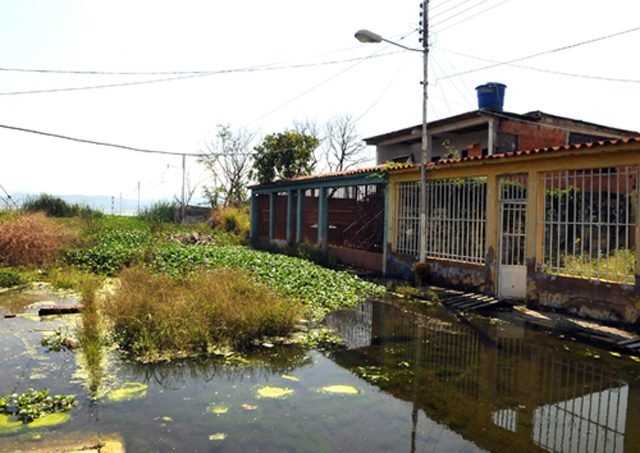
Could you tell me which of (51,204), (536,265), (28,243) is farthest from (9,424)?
(51,204)

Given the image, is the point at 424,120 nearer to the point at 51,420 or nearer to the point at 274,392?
the point at 274,392

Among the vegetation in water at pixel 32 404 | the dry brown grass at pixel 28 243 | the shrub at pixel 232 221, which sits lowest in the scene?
the vegetation in water at pixel 32 404

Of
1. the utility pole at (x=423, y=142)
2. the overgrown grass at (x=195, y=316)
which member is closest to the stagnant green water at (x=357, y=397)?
the overgrown grass at (x=195, y=316)

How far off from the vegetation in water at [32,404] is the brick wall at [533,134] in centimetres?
1615

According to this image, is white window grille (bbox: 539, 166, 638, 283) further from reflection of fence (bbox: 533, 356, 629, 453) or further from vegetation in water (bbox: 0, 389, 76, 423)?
vegetation in water (bbox: 0, 389, 76, 423)

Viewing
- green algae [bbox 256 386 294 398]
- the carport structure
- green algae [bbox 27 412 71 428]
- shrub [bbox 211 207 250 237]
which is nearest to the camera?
green algae [bbox 27 412 71 428]

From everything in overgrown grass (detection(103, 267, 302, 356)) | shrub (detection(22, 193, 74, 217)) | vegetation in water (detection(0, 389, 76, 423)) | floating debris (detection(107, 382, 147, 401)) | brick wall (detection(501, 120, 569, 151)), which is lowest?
floating debris (detection(107, 382, 147, 401))

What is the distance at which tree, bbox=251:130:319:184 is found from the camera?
94.2 feet

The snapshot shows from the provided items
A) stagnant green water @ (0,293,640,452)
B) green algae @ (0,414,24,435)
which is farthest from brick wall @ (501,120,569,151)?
green algae @ (0,414,24,435)

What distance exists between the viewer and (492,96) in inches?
685

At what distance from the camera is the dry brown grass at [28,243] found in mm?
12469

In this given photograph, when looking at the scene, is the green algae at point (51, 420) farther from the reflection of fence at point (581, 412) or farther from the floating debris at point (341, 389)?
the reflection of fence at point (581, 412)

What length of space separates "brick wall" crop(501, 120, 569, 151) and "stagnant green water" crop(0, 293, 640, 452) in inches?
458

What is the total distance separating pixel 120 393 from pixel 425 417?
3.02 meters
